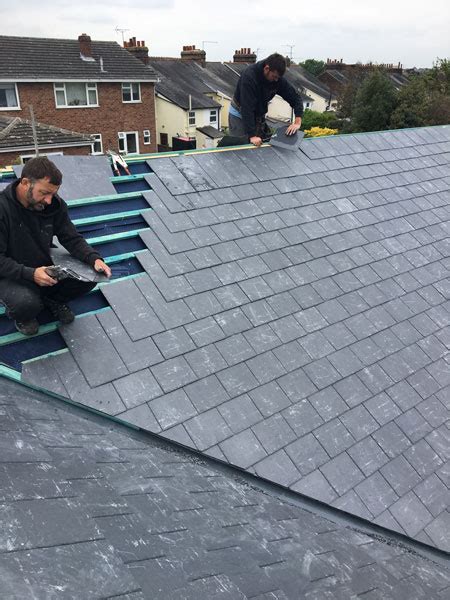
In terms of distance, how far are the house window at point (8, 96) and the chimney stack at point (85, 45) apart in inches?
231

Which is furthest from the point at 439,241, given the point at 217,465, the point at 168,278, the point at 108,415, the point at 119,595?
the point at 119,595

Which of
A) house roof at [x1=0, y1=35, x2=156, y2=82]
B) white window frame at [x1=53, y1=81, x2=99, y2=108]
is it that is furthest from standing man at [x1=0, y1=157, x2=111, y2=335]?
white window frame at [x1=53, y1=81, x2=99, y2=108]

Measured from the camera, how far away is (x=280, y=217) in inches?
222

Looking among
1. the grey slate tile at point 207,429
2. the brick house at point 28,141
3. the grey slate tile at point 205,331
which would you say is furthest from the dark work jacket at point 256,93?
the brick house at point 28,141

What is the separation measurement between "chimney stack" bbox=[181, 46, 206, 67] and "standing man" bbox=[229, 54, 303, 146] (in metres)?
43.2

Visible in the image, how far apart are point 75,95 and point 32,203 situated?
29.2 metres

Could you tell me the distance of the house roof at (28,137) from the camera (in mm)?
20125

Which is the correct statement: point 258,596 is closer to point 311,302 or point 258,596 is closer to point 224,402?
point 224,402

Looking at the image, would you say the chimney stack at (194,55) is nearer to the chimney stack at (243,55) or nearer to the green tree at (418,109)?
the chimney stack at (243,55)

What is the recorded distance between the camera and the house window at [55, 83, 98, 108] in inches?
1086

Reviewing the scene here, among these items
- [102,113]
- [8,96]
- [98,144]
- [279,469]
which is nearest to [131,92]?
[102,113]

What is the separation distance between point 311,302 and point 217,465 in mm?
2225

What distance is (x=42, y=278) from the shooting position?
10.4 ft

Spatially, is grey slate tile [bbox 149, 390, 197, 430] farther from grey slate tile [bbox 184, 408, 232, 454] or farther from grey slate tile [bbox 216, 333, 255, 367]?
grey slate tile [bbox 216, 333, 255, 367]
